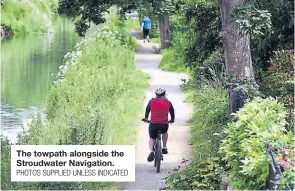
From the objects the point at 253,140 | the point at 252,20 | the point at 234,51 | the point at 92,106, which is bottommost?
the point at 92,106

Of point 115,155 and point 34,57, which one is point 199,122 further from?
point 34,57

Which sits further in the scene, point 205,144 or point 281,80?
point 205,144

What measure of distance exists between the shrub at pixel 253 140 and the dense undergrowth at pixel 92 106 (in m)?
2.62

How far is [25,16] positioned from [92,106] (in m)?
35.0

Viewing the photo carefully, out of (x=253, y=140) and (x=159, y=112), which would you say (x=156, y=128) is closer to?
(x=159, y=112)

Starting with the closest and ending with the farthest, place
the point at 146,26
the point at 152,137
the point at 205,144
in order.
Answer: the point at 152,137
the point at 205,144
the point at 146,26

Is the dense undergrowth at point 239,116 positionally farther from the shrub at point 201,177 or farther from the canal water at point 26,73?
the canal water at point 26,73

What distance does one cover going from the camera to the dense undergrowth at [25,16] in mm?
48875

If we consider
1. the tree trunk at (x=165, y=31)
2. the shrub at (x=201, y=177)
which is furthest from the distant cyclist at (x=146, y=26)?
the shrub at (x=201, y=177)

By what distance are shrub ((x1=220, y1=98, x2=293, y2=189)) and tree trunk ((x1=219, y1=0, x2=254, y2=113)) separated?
2491 mm

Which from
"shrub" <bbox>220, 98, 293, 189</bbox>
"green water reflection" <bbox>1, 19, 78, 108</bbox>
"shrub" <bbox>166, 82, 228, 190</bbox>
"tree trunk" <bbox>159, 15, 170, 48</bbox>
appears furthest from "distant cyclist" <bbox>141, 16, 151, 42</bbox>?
"shrub" <bbox>220, 98, 293, 189</bbox>

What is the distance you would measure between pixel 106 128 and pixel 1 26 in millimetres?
36824

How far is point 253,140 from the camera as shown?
898cm

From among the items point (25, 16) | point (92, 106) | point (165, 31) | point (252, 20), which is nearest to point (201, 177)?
point (252, 20)
